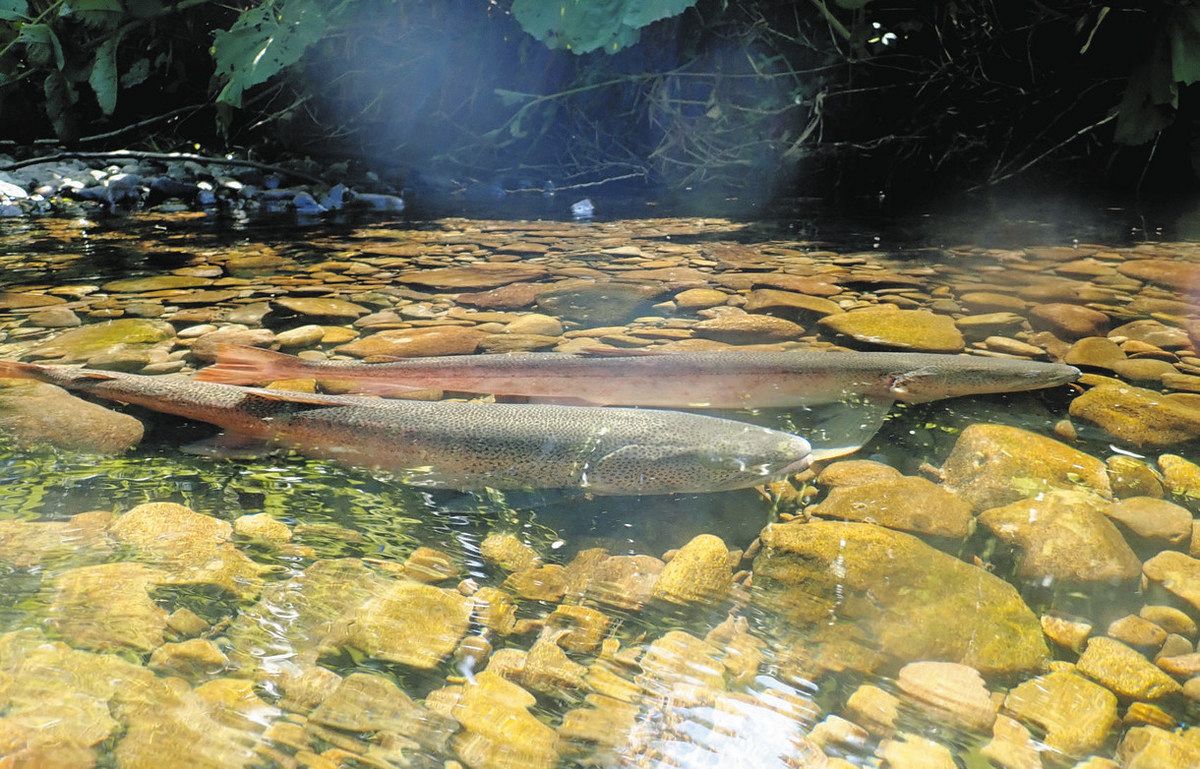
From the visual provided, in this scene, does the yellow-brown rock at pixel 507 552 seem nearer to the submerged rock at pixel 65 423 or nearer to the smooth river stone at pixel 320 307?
the submerged rock at pixel 65 423

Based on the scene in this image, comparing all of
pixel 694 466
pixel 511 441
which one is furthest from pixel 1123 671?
pixel 511 441

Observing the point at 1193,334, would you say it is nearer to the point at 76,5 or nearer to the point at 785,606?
the point at 785,606

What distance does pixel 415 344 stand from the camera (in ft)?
12.1

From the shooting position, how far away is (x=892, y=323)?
3.93 metres

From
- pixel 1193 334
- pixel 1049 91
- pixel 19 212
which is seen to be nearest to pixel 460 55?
pixel 19 212

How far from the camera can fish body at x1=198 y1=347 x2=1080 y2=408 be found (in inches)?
124

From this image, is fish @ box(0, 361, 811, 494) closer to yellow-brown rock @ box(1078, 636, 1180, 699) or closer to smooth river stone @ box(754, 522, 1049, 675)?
smooth river stone @ box(754, 522, 1049, 675)

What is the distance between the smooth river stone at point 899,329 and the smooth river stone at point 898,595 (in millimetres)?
1846

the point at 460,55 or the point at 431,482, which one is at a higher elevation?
the point at 460,55

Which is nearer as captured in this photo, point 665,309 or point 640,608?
point 640,608

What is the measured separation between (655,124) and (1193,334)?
7770 millimetres

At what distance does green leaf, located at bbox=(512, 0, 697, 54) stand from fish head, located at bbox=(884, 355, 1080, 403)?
4587mm

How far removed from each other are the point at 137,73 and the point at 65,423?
1011 cm

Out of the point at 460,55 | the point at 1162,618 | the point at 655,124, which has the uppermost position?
the point at 460,55
